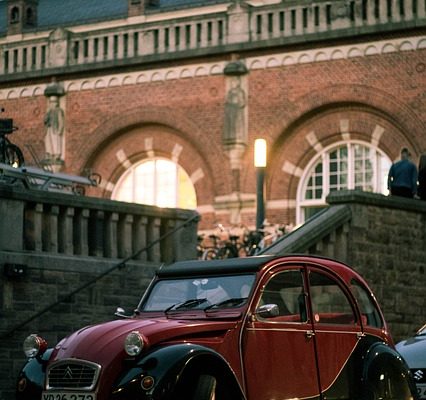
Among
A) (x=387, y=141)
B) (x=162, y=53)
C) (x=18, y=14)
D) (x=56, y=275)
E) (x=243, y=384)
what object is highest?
(x=18, y=14)

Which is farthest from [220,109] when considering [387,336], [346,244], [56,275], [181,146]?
[387,336]

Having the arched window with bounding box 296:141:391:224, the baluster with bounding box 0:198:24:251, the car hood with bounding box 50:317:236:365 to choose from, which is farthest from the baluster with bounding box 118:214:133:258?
the arched window with bounding box 296:141:391:224

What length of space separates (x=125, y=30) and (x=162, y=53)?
144 centimetres

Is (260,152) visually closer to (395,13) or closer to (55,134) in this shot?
(395,13)

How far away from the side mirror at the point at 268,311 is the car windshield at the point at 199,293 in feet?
0.73

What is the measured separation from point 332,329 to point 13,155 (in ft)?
40.6

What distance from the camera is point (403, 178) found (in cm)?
2319

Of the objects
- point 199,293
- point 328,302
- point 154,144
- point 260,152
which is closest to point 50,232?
point 328,302

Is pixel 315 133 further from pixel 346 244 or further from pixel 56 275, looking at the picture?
pixel 56 275

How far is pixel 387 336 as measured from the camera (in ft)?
40.2

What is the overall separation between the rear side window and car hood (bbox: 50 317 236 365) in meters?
1.83

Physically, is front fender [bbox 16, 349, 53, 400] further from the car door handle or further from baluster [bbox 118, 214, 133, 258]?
baluster [bbox 118, 214, 133, 258]

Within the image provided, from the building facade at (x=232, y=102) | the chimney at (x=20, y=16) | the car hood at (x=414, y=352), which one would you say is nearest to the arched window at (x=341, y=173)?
the building facade at (x=232, y=102)

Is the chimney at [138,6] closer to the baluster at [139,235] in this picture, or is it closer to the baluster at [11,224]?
the baluster at [139,235]
